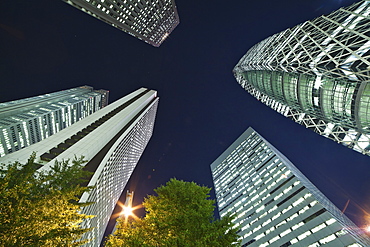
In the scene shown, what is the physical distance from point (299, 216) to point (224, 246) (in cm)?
4638

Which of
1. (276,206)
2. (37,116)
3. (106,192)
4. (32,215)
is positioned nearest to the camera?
(32,215)

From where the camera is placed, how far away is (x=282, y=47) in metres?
42.8

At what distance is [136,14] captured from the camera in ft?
224

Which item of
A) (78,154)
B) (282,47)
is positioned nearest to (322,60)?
(282,47)

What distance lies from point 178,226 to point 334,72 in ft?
→ 110

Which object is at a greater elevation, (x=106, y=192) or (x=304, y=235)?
(x=304, y=235)

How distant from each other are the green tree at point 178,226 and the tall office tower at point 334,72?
93.5 feet

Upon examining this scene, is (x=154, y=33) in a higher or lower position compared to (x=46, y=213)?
higher

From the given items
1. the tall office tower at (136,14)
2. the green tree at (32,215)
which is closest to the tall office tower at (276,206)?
the green tree at (32,215)

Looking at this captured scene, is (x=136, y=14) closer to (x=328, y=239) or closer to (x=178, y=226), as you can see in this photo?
(x=178, y=226)

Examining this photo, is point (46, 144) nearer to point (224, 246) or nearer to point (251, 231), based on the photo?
point (224, 246)

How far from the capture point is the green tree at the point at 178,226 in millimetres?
7704

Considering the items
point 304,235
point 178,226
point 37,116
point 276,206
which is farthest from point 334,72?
point 37,116

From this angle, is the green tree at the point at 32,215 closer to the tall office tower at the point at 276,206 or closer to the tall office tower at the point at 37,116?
the tall office tower at the point at 276,206
